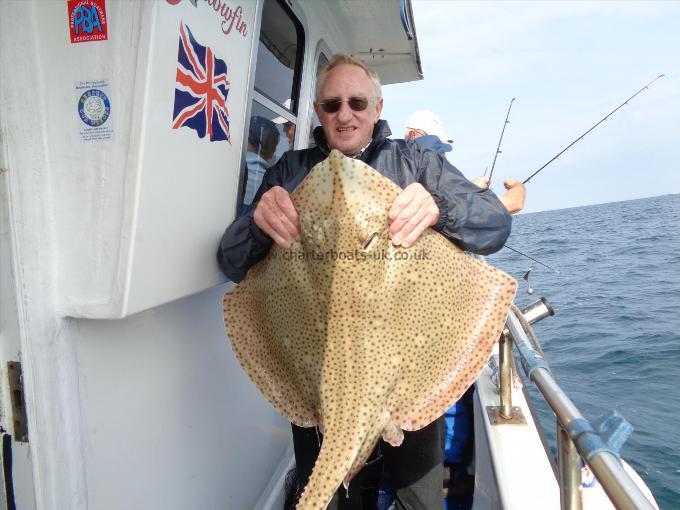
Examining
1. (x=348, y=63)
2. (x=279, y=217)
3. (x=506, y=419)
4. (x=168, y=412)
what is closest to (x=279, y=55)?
(x=348, y=63)

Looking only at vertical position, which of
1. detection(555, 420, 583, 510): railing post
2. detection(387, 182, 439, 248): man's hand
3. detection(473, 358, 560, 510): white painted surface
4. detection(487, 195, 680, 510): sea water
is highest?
detection(387, 182, 439, 248): man's hand

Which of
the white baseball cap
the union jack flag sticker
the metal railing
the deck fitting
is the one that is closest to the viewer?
the metal railing

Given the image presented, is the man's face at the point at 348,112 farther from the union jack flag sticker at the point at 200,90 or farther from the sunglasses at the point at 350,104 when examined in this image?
the union jack flag sticker at the point at 200,90

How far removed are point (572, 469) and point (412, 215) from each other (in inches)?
44.6

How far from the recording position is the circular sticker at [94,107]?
1399 mm

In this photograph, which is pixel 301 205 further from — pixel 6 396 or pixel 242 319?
pixel 6 396

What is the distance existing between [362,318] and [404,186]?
767mm

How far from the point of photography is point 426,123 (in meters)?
4.96

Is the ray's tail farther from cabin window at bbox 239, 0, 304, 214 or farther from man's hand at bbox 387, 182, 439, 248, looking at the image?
cabin window at bbox 239, 0, 304, 214

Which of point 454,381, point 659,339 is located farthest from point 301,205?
point 659,339

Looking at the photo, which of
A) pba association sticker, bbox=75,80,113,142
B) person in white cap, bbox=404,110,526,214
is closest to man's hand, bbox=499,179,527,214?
person in white cap, bbox=404,110,526,214

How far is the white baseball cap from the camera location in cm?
493

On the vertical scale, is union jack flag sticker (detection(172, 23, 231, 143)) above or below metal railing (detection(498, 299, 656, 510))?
above

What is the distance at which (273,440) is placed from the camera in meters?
3.46
